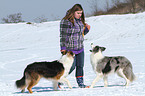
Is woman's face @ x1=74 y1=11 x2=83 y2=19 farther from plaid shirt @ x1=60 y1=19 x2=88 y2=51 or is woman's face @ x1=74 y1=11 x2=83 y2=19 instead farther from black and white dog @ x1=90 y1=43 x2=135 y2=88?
black and white dog @ x1=90 y1=43 x2=135 y2=88

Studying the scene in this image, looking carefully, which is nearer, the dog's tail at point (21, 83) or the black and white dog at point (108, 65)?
the dog's tail at point (21, 83)

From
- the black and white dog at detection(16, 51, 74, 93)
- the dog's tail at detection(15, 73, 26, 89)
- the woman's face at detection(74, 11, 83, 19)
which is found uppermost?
the woman's face at detection(74, 11, 83, 19)

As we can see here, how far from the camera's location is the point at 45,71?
4715mm

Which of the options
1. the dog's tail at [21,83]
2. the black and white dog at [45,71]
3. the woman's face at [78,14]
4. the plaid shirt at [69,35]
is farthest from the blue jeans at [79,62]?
the dog's tail at [21,83]

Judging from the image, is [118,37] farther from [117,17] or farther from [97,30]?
[117,17]

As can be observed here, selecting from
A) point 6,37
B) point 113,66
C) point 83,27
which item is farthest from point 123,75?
point 6,37

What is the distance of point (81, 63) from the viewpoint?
18.2ft

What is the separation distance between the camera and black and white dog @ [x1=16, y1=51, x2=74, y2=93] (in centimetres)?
464

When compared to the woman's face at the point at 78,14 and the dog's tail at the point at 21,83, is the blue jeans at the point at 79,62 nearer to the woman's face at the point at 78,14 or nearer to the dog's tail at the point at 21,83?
the woman's face at the point at 78,14

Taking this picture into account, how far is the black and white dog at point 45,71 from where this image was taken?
15.2 ft

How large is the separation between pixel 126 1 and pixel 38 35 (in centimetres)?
2516

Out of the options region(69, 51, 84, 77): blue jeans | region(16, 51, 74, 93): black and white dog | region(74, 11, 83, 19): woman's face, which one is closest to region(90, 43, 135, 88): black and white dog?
region(69, 51, 84, 77): blue jeans

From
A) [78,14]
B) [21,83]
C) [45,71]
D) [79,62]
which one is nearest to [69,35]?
[78,14]

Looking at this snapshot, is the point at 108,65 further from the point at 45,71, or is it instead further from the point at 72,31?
the point at 45,71
